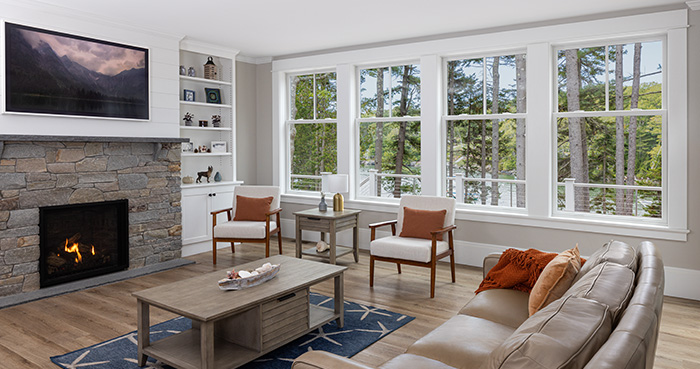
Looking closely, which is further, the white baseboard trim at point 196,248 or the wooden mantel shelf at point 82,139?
the white baseboard trim at point 196,248

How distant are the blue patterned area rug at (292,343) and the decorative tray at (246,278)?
0.46 meters

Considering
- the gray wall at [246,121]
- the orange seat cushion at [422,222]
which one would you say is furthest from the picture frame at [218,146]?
the orange seat cushion at [422,222]

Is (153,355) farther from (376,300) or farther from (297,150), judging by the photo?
(297,150)

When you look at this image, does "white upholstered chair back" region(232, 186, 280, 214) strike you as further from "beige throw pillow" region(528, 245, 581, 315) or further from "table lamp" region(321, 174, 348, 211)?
"beige throw pillow" region(528, 245, 581, 315)

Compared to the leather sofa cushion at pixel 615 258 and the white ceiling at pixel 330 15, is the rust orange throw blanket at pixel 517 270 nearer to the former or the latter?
the leather sofa cushion at pixel 615 258

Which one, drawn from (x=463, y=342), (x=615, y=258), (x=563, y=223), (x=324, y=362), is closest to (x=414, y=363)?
(x=463, y=342)

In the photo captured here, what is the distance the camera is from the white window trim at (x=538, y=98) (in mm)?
4215

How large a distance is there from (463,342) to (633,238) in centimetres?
314

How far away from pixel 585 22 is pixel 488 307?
3307 mm

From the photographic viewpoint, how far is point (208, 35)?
550 cm

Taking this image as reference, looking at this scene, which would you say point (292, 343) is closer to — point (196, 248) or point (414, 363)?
point (414, 363)

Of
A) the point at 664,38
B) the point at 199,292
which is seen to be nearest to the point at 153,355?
the point at 199,292

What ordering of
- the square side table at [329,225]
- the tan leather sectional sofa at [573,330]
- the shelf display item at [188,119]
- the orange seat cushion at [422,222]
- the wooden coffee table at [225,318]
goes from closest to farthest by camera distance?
the tan leather sectional sofa at [573,330]
the wooden coffee table at [225,318]
the orange seat cushion at [422,222]
the square side table at [329,225]
the shelf display item at [188,119]

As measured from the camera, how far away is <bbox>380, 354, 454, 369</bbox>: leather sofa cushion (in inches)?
75.8
